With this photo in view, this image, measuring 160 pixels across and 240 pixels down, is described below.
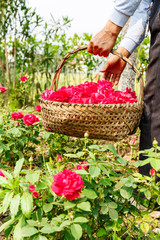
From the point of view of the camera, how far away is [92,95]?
5.11ft

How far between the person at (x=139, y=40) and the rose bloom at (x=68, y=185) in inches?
35.8

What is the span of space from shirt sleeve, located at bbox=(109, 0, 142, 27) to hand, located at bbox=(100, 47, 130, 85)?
0.82 feet

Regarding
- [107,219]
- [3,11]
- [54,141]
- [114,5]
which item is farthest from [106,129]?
[3,11]

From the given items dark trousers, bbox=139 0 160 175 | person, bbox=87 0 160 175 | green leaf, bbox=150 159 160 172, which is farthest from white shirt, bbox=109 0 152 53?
green leaf, bbox=150 159 160 172

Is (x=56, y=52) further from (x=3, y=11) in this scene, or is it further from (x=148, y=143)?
(x=148, y=143)

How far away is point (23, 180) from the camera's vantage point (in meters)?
1.02

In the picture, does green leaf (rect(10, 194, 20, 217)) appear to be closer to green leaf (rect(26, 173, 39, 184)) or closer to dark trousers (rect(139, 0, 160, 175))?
green leaf (rect(26, 173, 39, 184))

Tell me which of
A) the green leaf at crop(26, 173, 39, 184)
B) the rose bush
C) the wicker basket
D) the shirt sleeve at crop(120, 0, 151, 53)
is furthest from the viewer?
the shirt sleeve at crop(120, 0, 151, 53)

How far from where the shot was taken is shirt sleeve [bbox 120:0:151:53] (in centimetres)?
172

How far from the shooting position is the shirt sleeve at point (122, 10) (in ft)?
5.06

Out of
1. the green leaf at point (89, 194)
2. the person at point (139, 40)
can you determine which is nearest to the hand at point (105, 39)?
the person at point (139, 40)

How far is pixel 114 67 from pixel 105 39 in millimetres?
312

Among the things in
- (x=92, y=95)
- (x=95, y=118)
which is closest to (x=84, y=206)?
(x=95, y=118)

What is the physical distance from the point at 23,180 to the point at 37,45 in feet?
13.8
